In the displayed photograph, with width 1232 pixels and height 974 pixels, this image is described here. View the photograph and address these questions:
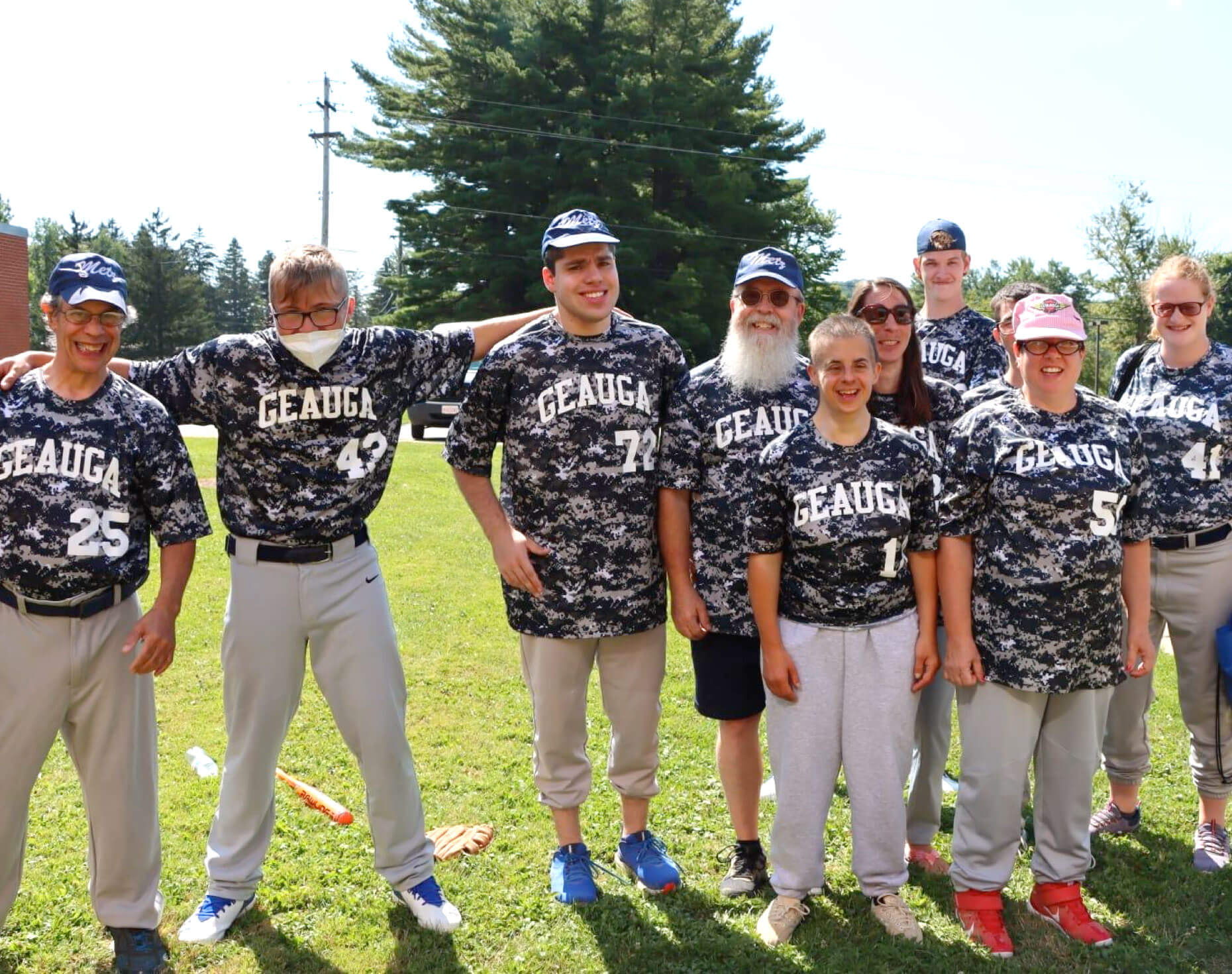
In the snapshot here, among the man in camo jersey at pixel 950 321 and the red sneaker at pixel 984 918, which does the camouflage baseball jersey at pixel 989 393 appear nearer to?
the man in camo jersey at pixel 950 321

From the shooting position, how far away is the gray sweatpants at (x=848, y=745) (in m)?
3.45

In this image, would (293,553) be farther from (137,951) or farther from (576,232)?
(576,232)

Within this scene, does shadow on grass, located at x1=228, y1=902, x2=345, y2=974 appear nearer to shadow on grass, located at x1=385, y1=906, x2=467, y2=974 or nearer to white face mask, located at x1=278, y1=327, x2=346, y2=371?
shadow on grass, located at x1=385, y1=906, x2=467, y2=974

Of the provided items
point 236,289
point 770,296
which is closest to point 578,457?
point 770,296

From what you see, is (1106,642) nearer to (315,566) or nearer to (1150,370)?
(1150,370)

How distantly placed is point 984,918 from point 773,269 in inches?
94.4

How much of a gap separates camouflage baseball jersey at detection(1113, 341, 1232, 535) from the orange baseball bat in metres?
3.55

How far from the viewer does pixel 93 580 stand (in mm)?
3207

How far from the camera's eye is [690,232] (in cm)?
3183

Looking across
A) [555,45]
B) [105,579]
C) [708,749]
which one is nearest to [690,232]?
[555,45]

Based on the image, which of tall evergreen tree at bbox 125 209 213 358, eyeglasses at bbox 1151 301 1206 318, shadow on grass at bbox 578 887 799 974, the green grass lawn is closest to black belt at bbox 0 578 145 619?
the green grass lawn

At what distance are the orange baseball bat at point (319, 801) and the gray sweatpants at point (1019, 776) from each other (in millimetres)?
2518

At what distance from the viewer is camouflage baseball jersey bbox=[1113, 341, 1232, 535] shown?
4078 mm

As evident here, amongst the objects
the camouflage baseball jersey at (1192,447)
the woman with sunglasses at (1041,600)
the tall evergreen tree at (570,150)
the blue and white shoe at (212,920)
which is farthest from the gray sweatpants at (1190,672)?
the tall evergreen tree at (570,150)
